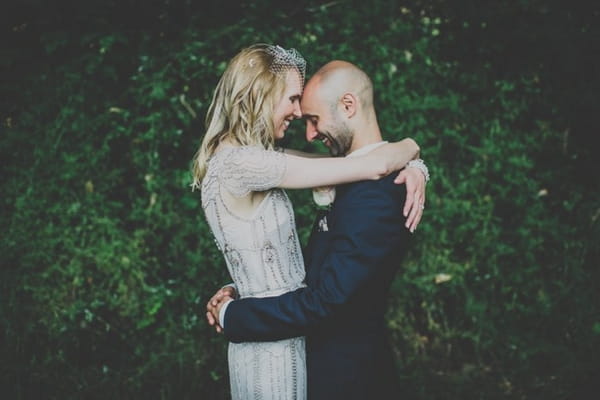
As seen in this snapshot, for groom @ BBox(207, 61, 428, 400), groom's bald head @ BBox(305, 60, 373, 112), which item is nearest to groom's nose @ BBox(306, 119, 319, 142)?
groom @ BBox(207, 61, 428, 400)

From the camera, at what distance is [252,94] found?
2.34 m

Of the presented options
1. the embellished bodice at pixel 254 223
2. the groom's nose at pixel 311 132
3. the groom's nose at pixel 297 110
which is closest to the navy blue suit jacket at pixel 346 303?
the embellished bodice at pixel 254 223

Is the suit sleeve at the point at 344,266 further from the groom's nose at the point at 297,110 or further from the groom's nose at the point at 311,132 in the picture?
the groom's nose at the point at 297,110

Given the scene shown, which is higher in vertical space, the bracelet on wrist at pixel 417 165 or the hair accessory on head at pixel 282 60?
the hair accessory on head at pixel 282 60

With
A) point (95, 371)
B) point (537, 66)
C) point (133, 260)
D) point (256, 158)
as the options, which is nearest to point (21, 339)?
point (95, 371)

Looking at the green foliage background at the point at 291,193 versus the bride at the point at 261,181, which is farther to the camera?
the green foliage background at the point at 291,193

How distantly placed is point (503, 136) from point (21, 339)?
4.03 m

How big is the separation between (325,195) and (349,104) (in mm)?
377

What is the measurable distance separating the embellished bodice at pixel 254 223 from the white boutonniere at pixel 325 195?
0.14m

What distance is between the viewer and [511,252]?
470 cm

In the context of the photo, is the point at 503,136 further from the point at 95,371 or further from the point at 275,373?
the point at 95,371

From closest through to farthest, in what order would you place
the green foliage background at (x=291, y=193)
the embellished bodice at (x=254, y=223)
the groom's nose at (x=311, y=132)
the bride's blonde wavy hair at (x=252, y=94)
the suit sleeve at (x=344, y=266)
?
the suit sleeve at (x=344, y=266) < the embellished bodice at (x=254, y=223) < the bride's blonde wavy hair at (x=252, y=94) < the groom's nose at (x=311, y=132) < the green foliage background at (x=291, y=193)

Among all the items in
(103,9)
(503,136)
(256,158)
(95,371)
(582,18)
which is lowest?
(95,371)

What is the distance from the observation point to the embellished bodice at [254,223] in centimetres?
222
